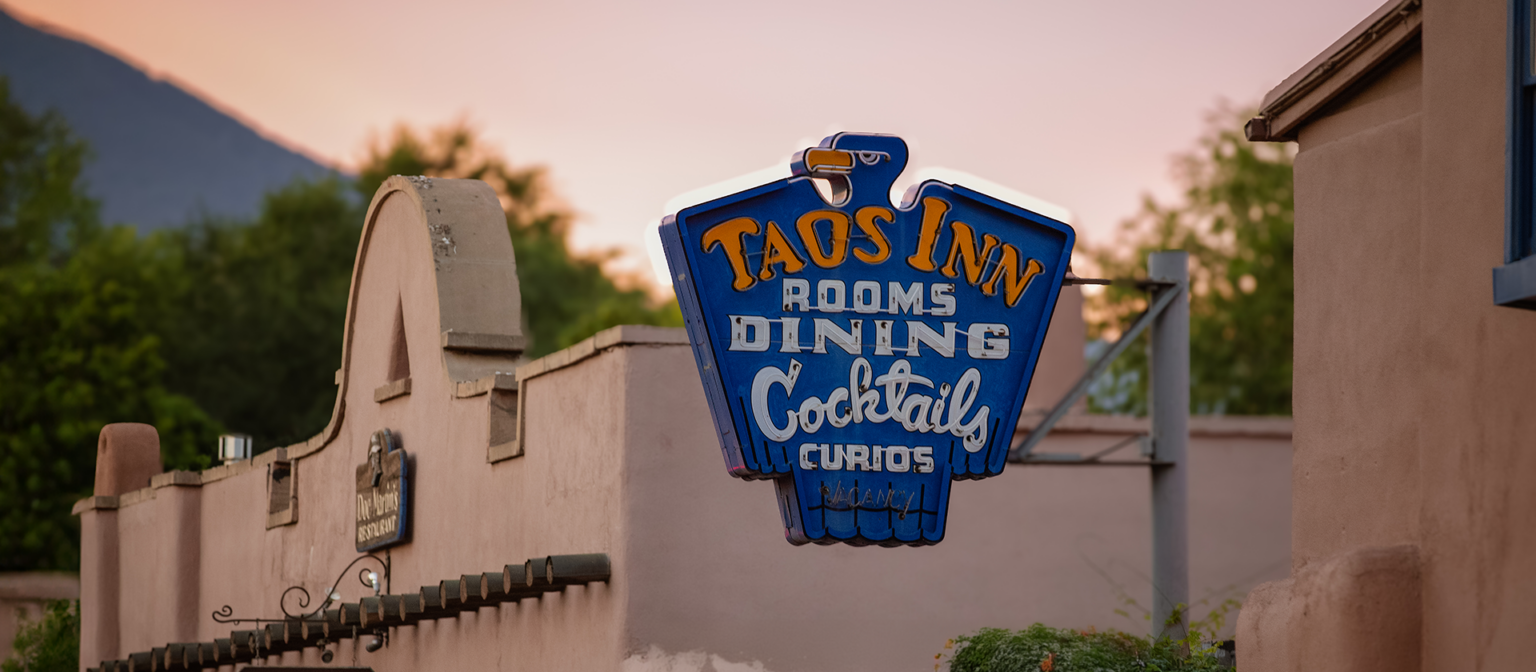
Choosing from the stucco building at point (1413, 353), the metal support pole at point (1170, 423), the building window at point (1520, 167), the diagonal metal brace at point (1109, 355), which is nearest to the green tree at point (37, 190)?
the diagonal metal brace at point (1109, 355)

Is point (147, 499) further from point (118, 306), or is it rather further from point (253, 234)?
point (253, 234)

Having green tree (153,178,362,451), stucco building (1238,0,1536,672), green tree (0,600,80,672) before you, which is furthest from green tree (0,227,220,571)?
stucco building (1238,0,1536,672)

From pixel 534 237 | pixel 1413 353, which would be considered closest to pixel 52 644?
pixel 1413 353

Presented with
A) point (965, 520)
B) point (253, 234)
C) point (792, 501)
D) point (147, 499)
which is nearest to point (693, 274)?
point (792, 501)

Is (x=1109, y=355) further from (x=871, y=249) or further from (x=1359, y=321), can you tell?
(x=1359, y=321)

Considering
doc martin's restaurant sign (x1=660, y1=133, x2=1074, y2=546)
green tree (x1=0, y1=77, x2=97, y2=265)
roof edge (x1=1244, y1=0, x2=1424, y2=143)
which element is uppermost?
green tree (x1=0, y1=77, x2=97, y2=265)

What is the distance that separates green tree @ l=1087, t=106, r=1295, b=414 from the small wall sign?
27.5m

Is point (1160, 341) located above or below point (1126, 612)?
above

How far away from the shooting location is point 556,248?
218 feet

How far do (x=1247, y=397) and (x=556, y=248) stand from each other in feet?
102

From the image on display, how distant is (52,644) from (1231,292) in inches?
1149

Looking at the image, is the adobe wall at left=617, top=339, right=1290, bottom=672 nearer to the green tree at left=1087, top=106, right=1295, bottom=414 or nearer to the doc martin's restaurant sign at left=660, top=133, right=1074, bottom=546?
the doc martin's restaurant sign at left=660, top=133, right=1074, bottom=546

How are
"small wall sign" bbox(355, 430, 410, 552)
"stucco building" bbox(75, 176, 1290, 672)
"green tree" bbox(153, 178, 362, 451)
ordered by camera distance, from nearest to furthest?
"stucco building" bbox(75, 176, 1290, 672) → "small wall sign" bbox(355, 430, 410, 552) → "green tree" bbox(153, 178, 362, 451)

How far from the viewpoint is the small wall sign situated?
14.9m
